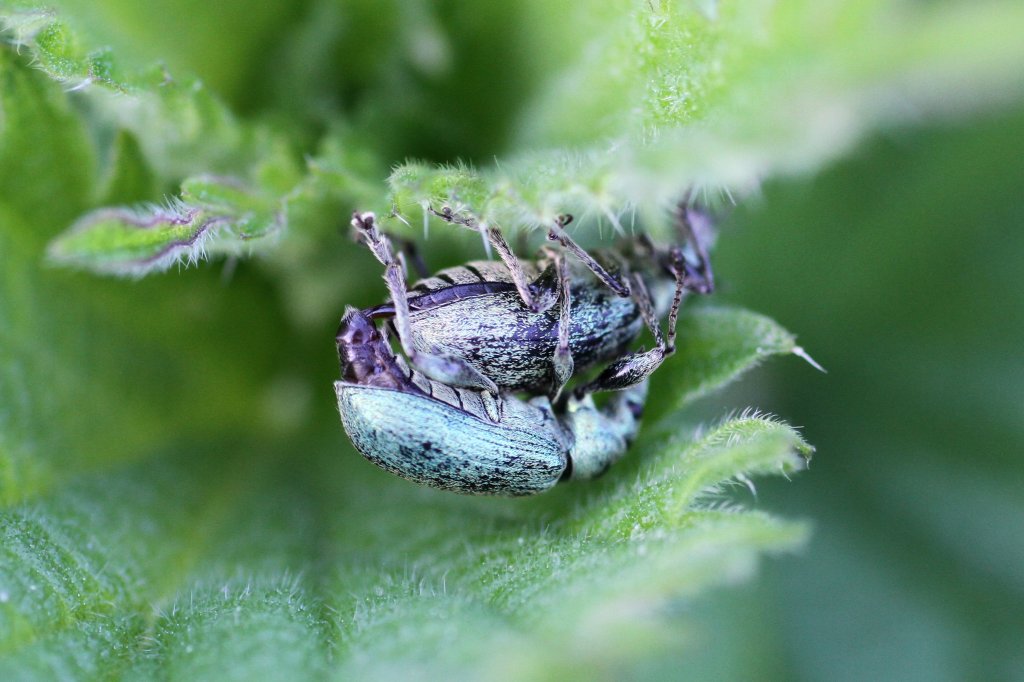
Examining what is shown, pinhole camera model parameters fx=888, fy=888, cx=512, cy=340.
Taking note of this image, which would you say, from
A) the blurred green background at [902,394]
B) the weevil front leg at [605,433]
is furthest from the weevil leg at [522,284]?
the blurred green background at [902,394]

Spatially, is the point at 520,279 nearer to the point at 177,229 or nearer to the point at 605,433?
the point at 605,433

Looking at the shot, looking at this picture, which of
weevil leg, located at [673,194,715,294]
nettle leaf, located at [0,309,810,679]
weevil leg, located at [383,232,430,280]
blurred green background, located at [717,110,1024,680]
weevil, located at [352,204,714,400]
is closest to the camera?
nettle leaf, located at [0,309,810,679]

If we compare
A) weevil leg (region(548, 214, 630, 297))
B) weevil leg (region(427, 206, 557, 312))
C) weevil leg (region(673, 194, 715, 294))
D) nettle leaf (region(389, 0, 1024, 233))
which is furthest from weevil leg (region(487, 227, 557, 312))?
weevil leg (region(673, 194, 715, 294))

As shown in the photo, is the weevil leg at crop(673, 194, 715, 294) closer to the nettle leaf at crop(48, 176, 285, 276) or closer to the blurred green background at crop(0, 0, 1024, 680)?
the blurred green background at crop(0, 0, 1024, 680)

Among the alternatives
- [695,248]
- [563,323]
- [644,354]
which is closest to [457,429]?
[563,323]

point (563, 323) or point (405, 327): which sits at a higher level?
point (405, 327)

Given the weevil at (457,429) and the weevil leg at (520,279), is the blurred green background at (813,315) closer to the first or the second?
the weevil leg at (520,279)

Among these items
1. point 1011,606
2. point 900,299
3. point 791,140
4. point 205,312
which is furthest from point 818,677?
point 205,312

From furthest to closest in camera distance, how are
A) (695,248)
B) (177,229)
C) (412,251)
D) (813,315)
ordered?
(813,315) < (695,248) < (412,251) < (177,229)

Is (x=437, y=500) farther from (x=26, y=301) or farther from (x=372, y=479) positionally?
(x=26, y=301)
